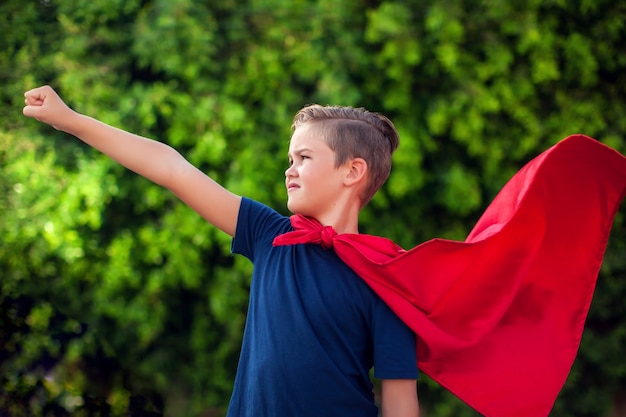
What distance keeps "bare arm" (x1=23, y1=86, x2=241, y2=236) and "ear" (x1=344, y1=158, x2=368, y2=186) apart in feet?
1.05

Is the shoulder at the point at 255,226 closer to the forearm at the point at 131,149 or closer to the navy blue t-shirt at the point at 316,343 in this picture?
the navy blue t-shirt at the point at 316,343

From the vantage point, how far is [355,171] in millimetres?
2137

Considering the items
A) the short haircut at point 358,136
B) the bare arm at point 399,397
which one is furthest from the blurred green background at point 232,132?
the bare arm at point 399,397

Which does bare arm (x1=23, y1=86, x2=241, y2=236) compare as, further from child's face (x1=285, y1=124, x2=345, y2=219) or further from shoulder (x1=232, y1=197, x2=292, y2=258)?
child's face (x1=285, y1=124, x2=345, y2=219)

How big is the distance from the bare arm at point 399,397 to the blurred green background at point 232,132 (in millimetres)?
2256

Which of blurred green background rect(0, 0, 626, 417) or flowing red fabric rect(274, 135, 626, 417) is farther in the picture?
blurred green background rect(0, 0, 626, 417)

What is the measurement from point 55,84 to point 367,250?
3012mm

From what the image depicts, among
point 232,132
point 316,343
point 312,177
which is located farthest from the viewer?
point 232,132

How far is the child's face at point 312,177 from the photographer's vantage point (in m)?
2.06

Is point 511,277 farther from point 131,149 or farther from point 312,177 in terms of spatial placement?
point 131,149

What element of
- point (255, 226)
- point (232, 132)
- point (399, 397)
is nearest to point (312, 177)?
point (255, 226)

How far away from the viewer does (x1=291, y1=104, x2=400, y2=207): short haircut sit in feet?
6.94

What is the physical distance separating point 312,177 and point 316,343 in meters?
0.43

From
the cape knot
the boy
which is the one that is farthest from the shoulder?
the cape knot
